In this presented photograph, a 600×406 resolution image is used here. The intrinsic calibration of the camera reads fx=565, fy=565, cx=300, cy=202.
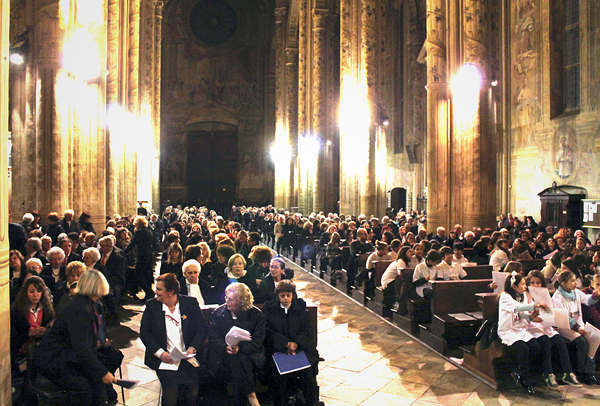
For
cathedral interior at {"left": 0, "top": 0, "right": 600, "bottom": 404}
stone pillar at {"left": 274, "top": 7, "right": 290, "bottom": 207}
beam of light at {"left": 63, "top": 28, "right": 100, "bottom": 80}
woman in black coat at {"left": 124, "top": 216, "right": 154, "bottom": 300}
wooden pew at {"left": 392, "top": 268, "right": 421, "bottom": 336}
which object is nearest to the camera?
wooden pew at {"left": 392, "top": 268, "right": 421, "bottom": 336}

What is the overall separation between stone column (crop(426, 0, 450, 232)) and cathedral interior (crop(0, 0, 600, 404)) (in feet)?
0.12

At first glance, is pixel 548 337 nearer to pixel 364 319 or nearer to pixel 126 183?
pixel 364 319

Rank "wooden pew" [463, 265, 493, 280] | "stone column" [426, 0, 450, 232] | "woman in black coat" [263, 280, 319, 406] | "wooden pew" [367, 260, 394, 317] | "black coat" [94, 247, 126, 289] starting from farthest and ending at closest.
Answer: "stone column" [426, 0, 450, 232] → "wooden pew" [367, 260, 394, 317] → "wooden pew" [463, 265, 493, 280] → "black coat" [94, 247, 126, 289] → "woman in black coat" [263, 280, 319, 406]

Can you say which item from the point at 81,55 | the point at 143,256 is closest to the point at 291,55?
the point at 81,55

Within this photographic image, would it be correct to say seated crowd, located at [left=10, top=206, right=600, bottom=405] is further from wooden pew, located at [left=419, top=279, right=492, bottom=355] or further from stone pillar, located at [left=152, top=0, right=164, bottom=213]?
stone pillar, located at [left=152, top=0, right=164, bottom=213]

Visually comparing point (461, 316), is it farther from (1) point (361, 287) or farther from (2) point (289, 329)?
(1) point (361, 287)

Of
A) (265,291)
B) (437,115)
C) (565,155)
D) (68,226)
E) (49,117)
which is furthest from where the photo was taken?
(565,155)

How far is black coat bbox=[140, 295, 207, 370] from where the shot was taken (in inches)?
201

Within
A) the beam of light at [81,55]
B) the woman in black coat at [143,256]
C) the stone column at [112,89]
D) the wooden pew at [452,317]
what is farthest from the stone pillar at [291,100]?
the wooden pew at [452,317]

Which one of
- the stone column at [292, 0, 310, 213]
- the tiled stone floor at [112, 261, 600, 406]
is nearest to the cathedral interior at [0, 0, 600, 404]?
the stone column at [292, 0, 310, 213]

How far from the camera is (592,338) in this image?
676cm

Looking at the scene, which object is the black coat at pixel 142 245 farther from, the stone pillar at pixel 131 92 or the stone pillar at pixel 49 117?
the stone pillar at pixel 131 92

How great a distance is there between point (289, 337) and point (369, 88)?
759 inches

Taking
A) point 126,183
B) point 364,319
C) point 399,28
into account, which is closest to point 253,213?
point 126,183
